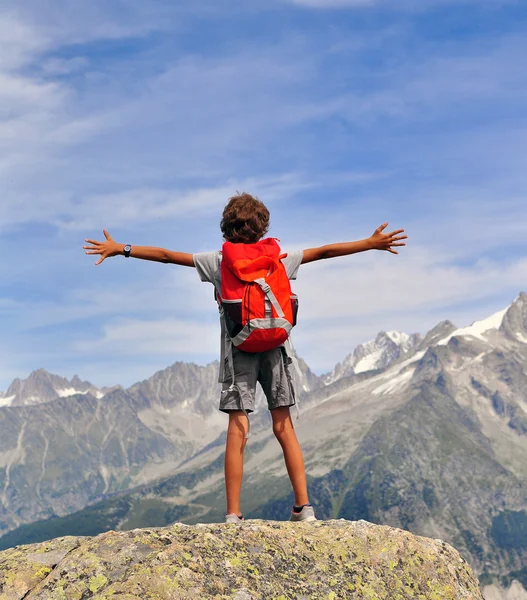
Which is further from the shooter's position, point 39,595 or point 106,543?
point 106,543

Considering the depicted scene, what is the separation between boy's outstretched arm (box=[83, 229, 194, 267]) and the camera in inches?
466

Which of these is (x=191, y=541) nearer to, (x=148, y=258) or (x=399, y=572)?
(x=399, y=572)

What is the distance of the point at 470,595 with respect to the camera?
32.3 feet

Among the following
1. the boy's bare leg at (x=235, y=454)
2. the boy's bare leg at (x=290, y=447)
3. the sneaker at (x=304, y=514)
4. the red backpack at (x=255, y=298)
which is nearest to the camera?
the red backpack at (x=255, y=298)

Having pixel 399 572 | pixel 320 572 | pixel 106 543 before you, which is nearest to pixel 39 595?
pixel 106 543

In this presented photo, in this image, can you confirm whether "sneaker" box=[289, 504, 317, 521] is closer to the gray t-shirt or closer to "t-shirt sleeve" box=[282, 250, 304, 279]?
the gray t-shirt

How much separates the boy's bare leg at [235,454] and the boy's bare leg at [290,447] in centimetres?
55

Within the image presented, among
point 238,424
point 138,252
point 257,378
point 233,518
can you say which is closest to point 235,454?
point 238,424

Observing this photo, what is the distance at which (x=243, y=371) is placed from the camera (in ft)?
38.2

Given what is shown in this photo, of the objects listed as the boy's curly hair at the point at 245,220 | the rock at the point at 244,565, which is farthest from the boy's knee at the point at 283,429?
the boy's curly hair at the point at 245,220

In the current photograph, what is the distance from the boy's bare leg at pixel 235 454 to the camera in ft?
38.1

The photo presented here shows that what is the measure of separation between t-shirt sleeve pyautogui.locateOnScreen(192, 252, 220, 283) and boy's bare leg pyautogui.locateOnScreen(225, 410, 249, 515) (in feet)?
7.39

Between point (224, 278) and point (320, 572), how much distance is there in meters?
4.61

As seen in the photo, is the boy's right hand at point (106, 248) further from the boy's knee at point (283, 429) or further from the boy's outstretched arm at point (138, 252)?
the boy's knee at point (283, 429)
